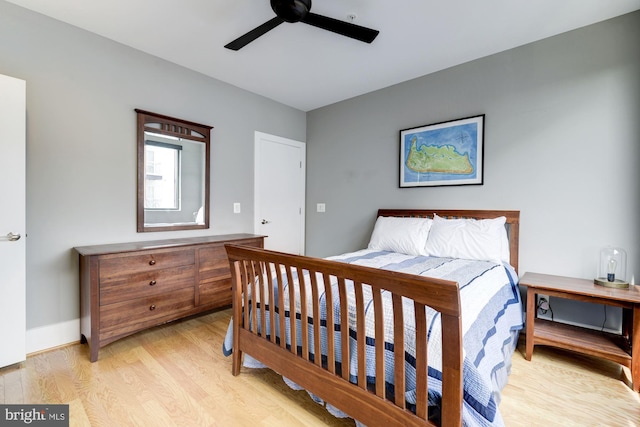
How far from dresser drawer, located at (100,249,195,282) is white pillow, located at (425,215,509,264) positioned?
2195mm

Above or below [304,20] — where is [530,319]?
below

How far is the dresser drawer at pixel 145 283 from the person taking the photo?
6.82 feet

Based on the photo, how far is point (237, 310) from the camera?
6.01ft

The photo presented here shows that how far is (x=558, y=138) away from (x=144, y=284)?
358 cm

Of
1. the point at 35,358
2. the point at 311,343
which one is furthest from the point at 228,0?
the point at 35,358

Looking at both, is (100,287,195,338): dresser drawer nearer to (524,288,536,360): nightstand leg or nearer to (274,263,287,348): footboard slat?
(274,263,287,348): footboard slat

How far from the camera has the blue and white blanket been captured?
1.03 m

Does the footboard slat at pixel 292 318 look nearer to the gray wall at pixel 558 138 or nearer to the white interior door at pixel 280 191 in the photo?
the gray wall at pixel 558 138

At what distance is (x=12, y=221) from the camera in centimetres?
188

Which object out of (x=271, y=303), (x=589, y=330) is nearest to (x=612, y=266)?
(x=589, y=330)

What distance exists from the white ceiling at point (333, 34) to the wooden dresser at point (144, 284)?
5.82 feet

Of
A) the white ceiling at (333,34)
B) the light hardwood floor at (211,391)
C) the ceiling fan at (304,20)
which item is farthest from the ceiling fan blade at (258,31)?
the light hardwood floor at (211,391)

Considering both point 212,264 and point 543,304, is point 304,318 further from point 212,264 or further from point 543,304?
point 543,304

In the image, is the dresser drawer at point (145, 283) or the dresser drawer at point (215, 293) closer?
the dresser drawer at point (145, 283)
